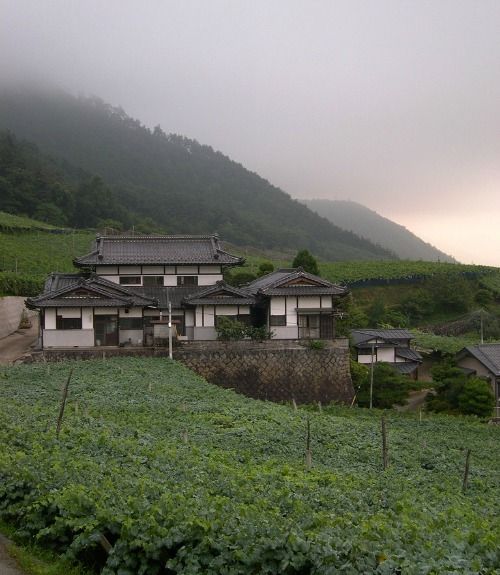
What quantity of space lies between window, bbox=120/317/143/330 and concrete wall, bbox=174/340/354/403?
11.9 feet

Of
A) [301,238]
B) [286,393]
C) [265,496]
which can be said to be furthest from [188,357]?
[301,238]

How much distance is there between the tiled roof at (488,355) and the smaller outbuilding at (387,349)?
4.01 m

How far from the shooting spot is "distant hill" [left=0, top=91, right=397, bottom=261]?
91.6 metres

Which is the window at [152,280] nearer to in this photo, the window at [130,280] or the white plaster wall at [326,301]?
the window at [130,280]

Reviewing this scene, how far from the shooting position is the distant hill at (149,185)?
300 ft

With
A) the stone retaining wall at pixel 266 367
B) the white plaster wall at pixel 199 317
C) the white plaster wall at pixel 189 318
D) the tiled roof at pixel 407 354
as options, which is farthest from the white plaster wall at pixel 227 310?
the tiled roof at pixel 407 354

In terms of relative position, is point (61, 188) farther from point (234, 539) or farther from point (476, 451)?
point (234, 539)

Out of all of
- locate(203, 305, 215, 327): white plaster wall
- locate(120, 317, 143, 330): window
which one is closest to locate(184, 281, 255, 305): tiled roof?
locate(203, 305, 215, 327): white plaster wall

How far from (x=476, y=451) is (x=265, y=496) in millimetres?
13689

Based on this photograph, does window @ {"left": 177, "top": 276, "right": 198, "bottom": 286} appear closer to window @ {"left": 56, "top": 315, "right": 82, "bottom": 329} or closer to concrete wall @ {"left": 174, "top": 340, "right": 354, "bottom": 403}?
concrete wall @ {"left": 174, "top": 340, "right": 354, "bottom": 403}

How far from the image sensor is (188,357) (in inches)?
1212

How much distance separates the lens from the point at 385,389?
1287 inches

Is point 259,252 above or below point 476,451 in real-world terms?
above

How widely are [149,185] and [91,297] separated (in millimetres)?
102808
